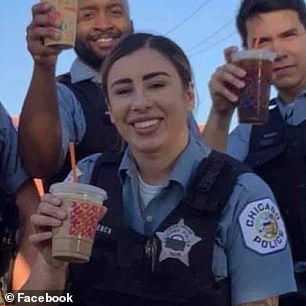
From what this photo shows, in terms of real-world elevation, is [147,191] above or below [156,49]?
below

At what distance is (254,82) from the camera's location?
2754 millimetres

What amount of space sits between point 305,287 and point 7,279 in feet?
3.33

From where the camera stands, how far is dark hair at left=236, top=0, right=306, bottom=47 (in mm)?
3152

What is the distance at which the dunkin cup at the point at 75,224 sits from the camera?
2.19 m

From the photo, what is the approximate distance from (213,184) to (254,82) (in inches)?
20.8

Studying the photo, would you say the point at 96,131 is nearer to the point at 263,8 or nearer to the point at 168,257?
the point at 263,8

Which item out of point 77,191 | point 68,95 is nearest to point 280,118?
point 68,95

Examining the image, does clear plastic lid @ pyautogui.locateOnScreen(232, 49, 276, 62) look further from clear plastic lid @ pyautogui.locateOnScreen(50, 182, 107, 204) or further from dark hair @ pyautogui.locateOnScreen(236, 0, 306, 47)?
clear plastic lid @ pyautogui.locateOnScreen(50, 182, 107, 204)

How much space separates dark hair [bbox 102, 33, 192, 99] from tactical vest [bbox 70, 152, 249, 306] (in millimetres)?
314

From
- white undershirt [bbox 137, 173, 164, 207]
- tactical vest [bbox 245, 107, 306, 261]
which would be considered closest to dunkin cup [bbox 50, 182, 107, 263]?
white undershirt [bbox 137, 173, 164, 207]

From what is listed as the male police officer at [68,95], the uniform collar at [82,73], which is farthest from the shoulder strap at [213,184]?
the uniform collar at [82,73]

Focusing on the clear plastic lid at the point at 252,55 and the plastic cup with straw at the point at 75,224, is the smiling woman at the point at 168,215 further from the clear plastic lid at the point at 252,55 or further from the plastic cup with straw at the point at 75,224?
the clear plastic lid at the point at 252,55

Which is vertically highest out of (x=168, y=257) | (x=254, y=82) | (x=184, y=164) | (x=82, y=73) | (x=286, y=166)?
(x=82, y=73)

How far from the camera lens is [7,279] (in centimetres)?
280
